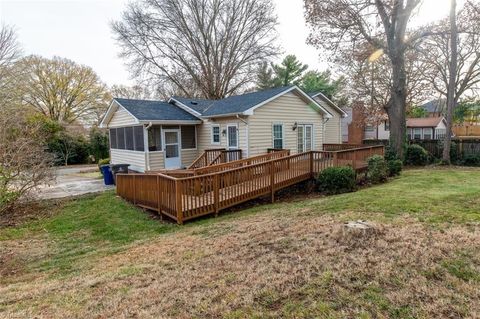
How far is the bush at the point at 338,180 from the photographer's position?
9.58 m

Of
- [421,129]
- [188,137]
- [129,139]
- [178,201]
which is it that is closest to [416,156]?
[188,137]

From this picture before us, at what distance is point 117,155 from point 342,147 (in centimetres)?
1254

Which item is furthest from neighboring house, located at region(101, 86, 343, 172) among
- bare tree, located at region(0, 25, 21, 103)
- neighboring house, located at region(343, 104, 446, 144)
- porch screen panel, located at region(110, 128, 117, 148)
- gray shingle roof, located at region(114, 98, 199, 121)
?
neighboring house, located at region(343, 104, 446, 144)

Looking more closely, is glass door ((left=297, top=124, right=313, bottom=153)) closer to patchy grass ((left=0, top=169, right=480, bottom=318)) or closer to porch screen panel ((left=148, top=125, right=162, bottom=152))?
porch screen panel ((left=148, top=125, right=162, bottom=152))

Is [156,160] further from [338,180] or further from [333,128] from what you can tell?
[333,128]

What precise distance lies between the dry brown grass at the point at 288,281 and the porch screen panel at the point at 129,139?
11253 millimetres

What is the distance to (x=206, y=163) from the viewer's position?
13617 millimetres

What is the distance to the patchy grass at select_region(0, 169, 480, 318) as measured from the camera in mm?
2883

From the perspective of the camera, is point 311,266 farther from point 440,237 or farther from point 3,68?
point 3,68

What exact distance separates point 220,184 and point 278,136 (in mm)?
6498

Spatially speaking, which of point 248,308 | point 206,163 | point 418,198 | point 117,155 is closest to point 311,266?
point 248,308

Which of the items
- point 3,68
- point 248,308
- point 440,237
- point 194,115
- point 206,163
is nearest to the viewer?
point 248,308

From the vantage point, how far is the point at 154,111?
48.9ft

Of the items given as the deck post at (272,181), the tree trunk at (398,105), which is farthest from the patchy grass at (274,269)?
the tree trunk at (398,105)
